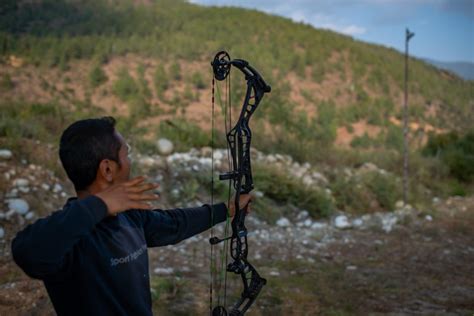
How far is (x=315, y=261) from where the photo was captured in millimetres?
5711

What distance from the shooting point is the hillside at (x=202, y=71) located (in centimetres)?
1733

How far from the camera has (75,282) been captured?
1.53 metres

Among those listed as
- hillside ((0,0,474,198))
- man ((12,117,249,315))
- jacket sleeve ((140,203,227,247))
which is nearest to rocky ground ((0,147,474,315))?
jacket sleeve ((140,203,227,247))

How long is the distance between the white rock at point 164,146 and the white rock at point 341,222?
299 cm

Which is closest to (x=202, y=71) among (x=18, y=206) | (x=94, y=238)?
(x=18, y=206)

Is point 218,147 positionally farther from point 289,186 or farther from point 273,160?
point 289,186

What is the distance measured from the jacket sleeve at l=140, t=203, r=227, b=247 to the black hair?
0.38m

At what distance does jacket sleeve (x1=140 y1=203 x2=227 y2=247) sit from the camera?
6.37ft

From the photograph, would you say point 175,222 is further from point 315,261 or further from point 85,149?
point 315,261

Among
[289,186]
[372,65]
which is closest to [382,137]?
[372,65]

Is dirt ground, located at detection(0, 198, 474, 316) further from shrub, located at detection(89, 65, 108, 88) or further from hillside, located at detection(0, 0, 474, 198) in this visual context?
shrub, located at detection(89, 65, 108, 88)

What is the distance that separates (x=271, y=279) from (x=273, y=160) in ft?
14.6

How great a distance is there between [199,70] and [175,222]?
19743 mm

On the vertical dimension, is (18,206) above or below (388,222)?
above
